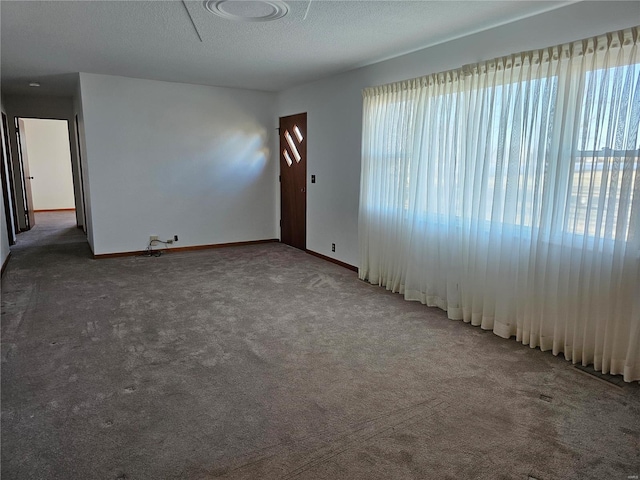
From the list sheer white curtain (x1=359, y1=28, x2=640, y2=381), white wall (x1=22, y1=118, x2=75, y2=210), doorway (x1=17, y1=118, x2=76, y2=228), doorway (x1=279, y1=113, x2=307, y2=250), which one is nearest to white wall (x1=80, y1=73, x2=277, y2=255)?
doorway (x1=279, y1=113, x2=307, y2=250)

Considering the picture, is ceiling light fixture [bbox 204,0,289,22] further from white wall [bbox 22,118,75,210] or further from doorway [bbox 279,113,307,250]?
white wall [bbox 22,118,75,210]

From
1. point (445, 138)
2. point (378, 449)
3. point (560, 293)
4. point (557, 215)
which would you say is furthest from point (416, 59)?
point (378, 449)

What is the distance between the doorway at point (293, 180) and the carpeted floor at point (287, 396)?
243cm

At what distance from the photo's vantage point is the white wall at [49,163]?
1005 centimetres

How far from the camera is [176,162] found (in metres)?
6.12

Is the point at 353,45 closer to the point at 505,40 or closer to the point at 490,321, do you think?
the point at 505,40

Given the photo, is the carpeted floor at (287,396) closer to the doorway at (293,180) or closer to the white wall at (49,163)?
the doorway at (293,180)

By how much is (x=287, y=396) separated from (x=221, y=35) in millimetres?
3023

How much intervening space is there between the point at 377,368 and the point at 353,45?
115 inches

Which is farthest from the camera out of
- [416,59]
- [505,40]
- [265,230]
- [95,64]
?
[265,230]

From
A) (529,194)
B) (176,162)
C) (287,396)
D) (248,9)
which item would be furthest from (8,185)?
(529,194)

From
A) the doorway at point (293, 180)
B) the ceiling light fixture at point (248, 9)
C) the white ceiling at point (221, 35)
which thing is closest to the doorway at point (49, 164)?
the white ceiling at point (221, 35)

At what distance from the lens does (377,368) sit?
9.12ft

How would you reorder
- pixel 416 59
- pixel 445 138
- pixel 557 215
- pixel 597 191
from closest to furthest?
pixel 597 191 < pixel 557 215 < pixel 445 138 < pixel 416 59
